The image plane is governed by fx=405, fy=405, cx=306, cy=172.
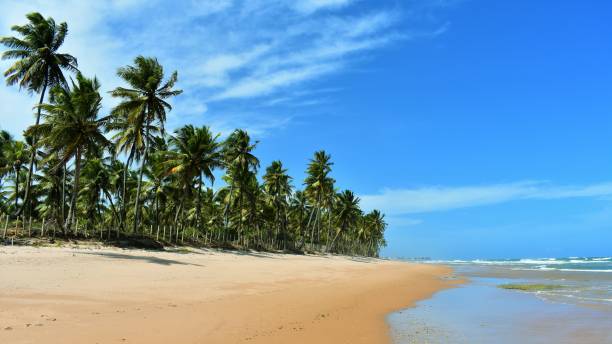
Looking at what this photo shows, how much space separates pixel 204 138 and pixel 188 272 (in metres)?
20.1

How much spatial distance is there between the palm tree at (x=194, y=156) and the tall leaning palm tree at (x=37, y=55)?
9586mm

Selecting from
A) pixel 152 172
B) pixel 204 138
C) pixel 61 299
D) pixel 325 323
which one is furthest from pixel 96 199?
pixel 325 323

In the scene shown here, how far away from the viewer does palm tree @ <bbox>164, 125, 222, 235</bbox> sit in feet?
111

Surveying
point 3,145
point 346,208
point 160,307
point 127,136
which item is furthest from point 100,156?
point 346,208

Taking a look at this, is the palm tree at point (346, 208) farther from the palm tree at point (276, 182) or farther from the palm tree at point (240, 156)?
the palm tree at point (240, 156)

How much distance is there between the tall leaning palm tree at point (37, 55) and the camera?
88.0 ft

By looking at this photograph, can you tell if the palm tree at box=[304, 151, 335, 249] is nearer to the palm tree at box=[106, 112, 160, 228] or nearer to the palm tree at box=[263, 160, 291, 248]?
the palm tree at box=[263, 160, 291, 248]

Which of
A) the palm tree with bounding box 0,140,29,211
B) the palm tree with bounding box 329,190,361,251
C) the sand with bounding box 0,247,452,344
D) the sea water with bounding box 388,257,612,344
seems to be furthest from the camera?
the palm tree with bounding box 329,190,361,251

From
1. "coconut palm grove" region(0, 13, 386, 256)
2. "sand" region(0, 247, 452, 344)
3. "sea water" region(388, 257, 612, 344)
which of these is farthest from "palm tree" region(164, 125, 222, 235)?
"sea water" region(388, 257, 612, 344)

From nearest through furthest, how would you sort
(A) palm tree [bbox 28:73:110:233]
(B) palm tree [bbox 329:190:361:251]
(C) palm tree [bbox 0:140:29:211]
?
(A) palm tree [bbox 28:73:110:233] → (C) palm tree [bbox 0:140:29:211] → (B) palm tree [bbox 329:190:361:251]

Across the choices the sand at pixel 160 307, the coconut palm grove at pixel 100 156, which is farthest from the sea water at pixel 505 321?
the coconut palm grove at pixel 100 156

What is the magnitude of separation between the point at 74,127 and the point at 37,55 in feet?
23.7

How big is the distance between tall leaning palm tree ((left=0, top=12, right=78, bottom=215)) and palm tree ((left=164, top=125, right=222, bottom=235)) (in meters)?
9.59

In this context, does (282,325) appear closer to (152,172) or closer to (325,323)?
(325,323)
